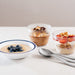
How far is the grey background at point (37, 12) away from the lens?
281cm

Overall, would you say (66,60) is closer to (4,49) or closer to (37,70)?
(37,70)

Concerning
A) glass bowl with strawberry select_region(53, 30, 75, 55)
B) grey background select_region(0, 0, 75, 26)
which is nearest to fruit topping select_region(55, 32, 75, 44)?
glass bowl with strawberry select_region(53, 30, 75, 55)

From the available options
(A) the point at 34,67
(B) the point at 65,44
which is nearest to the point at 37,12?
(B) the point at 65,44

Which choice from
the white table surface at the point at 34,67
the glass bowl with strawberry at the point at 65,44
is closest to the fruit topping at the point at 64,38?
the glass bowl with strawberry at the point at 65,44

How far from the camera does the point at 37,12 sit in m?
2.83

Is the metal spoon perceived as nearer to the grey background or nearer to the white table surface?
the white table surface

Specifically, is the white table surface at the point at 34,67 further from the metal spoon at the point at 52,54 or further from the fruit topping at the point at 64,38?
the fruit topping at the point at 64,38

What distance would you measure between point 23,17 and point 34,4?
251mm

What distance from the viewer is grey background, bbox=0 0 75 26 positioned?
2809 mm

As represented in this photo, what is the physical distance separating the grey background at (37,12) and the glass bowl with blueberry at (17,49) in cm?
168

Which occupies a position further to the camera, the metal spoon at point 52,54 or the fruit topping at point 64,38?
the fruit topping at point 64,38

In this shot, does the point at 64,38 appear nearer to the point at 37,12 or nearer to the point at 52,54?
the point at 52,54

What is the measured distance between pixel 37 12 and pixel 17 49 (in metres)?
1.82

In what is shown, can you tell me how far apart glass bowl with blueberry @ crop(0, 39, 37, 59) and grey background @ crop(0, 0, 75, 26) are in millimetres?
1680
